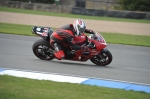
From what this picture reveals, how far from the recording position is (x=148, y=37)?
2186 centimetres

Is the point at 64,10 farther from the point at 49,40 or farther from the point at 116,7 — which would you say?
the point at 49,40

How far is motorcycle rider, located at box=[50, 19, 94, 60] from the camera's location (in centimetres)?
1204

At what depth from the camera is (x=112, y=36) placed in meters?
21.5

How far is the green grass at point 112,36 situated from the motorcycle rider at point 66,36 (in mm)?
6974

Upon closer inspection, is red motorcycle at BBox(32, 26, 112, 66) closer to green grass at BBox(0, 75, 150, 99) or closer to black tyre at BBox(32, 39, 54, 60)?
black tyre at BBox(32, 39, 54, 60)

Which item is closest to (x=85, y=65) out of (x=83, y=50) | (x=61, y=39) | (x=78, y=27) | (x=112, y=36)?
(x=83, y=50)

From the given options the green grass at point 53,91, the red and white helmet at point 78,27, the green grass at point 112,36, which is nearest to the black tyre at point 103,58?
the red and white helmet at point 78,27

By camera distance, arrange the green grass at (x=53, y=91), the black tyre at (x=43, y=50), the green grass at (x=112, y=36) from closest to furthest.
→ the green grass at (x=53, y=91) → the black tyre at (x=43, y=50) → the green grass at (x=112, y=36)

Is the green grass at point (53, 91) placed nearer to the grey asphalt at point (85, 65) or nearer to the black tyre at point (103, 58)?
the grey asphalt at point (85, 65)

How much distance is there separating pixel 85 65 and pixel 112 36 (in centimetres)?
929

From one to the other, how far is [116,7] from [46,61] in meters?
28.6

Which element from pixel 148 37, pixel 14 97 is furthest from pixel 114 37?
pixel 14 97

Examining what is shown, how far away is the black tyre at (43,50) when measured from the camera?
1261 centimetres

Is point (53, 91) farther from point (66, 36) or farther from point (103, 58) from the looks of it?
point (103, 58)
